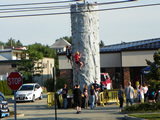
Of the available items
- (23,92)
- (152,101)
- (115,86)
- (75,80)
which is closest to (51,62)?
(115,86)

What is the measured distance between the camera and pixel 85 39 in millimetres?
29672

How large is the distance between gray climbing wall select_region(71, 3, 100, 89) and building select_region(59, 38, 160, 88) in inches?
728

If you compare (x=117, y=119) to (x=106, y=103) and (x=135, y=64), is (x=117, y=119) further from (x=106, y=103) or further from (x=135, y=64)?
(x=135, y=64)

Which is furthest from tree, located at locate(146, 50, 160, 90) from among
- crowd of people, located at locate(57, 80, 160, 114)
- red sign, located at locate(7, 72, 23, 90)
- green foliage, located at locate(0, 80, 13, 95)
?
green foliage, located at locate(0, 80, 13, 95)

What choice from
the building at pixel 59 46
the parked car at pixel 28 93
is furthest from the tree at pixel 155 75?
the building at pixel 59 46

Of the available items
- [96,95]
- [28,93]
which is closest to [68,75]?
[28,93]

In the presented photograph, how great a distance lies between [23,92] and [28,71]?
21170 millimetres

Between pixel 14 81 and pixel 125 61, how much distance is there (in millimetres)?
33169

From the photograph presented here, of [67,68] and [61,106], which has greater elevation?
[67,68]

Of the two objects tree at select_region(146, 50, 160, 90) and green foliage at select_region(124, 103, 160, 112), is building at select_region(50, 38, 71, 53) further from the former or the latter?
tree at select_region(146, 50, 160, 90)

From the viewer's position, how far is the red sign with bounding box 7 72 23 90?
1638 cm

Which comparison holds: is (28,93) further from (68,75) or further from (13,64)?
(13,64)

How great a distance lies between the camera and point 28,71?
55750 millimetres

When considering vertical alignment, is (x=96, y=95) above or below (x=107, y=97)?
above
